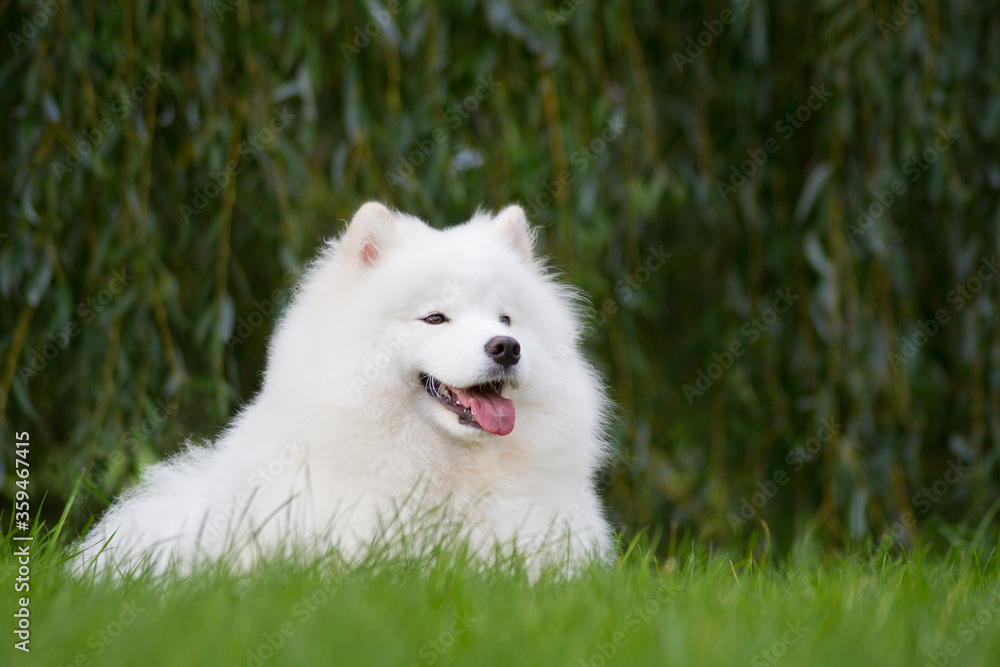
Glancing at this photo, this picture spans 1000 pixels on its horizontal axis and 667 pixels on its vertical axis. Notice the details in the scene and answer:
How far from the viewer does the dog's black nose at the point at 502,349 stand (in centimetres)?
312

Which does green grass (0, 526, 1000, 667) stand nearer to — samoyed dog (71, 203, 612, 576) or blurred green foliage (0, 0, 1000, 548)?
samoyed dog (71, 203, 612, 576)

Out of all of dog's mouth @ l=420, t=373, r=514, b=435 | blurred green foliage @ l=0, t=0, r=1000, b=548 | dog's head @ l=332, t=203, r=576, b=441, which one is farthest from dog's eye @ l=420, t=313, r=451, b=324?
blurred green foliage @ l=0, t=0, r=1000, b=548

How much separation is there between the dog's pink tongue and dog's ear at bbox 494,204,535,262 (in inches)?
23.6

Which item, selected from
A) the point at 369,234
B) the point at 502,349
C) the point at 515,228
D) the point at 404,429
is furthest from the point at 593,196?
the point at 404,429

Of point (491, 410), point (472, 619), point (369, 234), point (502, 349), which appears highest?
point (369, 234)

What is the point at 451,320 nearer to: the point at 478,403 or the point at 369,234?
the point at 478,403

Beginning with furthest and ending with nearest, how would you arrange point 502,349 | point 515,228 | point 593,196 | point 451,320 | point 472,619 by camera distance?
point 593,196 → point 515,228 → point 451,320 → point 502,349 → point 472,619

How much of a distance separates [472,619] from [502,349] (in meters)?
1.04

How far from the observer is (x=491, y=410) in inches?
126

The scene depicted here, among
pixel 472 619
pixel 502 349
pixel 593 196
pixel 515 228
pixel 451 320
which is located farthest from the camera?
pixel 593 196

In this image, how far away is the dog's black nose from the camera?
3.12m

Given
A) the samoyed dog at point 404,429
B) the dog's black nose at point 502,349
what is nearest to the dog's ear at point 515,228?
the samoyed dog at point 404,429

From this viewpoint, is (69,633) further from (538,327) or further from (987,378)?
(987,378)

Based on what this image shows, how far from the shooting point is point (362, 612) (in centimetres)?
223
